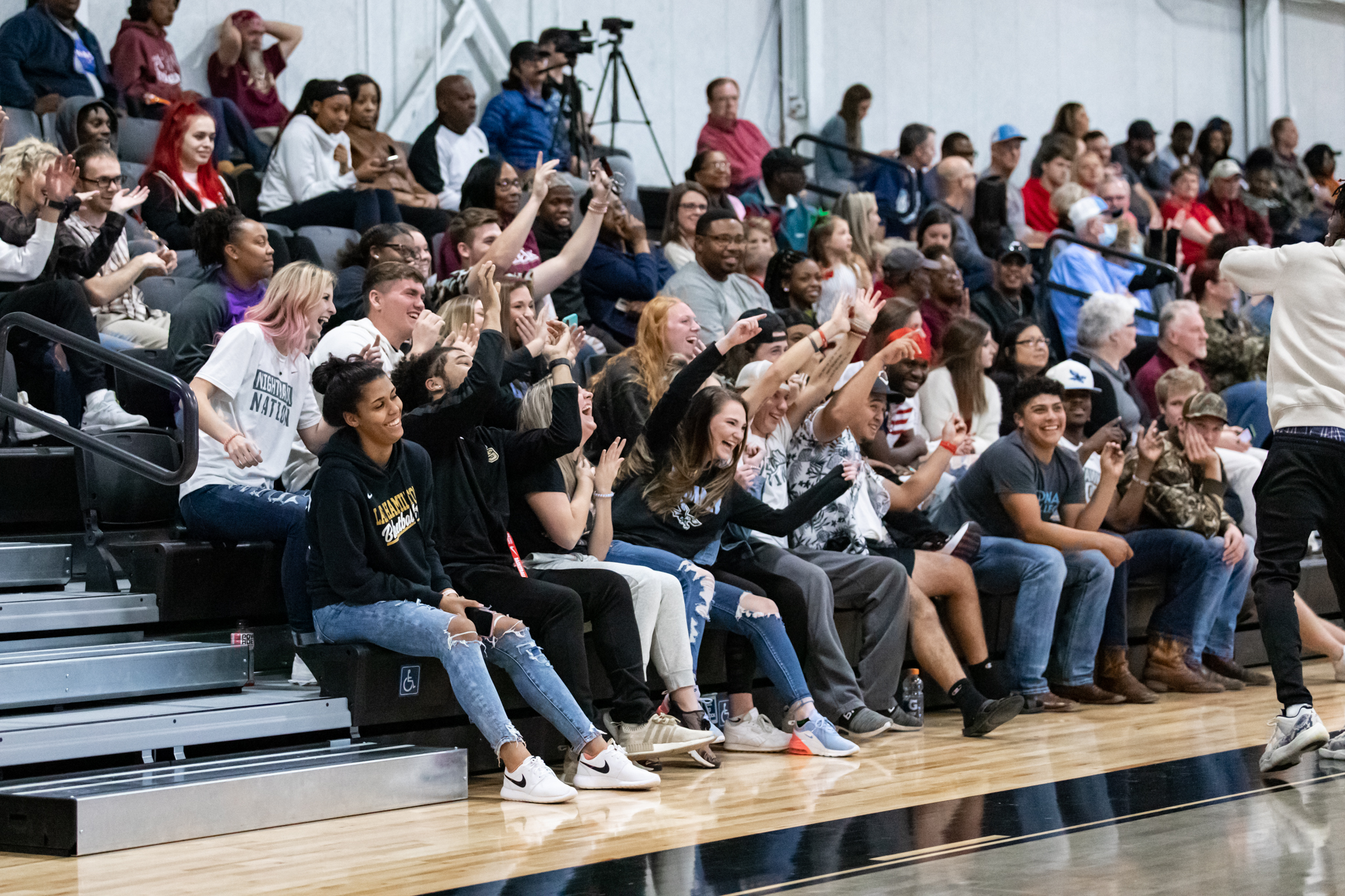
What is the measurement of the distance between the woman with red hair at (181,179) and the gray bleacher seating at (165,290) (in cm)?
47

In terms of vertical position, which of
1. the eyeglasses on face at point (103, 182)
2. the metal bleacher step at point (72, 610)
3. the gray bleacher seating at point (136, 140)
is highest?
the gray bleacher seating at point (136, 140)

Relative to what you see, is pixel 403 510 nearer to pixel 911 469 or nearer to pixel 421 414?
pixel 421 414

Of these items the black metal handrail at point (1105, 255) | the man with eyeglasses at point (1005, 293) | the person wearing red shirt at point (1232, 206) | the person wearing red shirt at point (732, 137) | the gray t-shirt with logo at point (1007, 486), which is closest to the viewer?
the gray t-shirt with logo at point (1007, 486)

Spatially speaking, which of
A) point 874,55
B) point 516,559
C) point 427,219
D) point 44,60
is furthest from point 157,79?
point 874,55

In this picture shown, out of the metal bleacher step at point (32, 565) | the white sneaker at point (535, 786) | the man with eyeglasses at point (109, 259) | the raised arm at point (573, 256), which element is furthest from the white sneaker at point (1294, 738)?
the man with eyeglasses at point (109, 259)

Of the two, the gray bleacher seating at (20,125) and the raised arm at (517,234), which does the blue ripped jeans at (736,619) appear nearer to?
the raised arm at (517,234)

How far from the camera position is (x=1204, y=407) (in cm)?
658

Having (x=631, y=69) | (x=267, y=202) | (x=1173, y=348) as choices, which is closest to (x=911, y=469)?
(x=1173, y=348)

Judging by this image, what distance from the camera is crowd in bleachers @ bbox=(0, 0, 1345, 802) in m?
4.68

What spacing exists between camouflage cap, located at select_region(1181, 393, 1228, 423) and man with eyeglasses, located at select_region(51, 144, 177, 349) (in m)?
3.91

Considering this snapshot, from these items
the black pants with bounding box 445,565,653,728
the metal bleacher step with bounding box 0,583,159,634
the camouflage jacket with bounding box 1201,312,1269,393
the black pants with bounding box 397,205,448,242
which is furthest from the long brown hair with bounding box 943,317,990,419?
the metal bleacher step with bounding box 0,583,159,634

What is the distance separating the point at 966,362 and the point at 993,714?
2.16 m

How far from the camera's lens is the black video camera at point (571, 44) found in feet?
29.9

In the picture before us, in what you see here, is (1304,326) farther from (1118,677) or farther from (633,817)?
(633,817)
